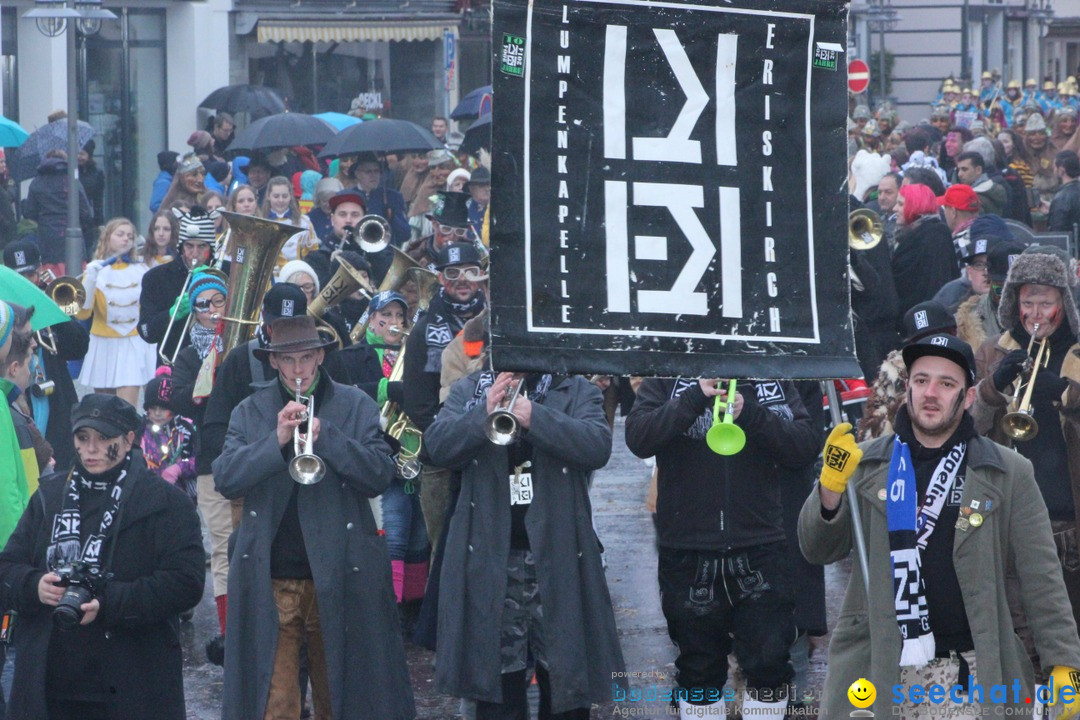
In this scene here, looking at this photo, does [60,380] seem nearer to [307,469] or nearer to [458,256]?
[458,256]

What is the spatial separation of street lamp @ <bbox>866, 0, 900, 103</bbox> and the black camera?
113 feet

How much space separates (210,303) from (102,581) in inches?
158

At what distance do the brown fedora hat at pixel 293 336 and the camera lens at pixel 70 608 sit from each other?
4.19 ft

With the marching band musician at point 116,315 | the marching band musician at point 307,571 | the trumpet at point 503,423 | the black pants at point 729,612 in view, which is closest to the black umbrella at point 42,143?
the marching band musician at point 116,315

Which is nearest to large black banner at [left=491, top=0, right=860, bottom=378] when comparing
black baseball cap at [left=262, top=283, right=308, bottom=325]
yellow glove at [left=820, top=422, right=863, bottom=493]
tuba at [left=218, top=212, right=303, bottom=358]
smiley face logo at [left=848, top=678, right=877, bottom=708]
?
yellow glove at [left=820, top=422, right=863, bottom=493]

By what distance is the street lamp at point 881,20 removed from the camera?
39.1 metres

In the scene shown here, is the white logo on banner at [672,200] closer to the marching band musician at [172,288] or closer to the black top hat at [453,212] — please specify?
the marching band musician at [172,288]

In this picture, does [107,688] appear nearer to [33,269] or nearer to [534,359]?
[534,359]

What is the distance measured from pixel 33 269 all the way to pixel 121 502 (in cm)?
550

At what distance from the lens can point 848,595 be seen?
4922mm

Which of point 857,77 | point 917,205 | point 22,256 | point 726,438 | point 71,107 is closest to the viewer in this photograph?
point 726,438

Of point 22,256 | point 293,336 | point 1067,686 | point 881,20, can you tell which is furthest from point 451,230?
point 881,20

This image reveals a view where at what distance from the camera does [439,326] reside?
7941mm

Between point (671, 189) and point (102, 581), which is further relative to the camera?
point (102, 581)
